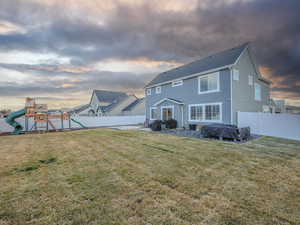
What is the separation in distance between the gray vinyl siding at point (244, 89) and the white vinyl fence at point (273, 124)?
922 millimetres

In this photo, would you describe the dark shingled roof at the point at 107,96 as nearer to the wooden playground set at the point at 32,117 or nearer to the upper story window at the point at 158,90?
the upper story window at the point at 158,90

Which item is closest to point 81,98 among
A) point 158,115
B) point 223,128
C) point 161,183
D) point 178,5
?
point 158,115

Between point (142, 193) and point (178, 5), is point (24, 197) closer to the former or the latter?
point (142, 193)

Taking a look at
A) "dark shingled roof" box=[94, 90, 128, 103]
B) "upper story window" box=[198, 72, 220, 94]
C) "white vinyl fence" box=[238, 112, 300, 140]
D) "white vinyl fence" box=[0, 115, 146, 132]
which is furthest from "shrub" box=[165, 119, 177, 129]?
"dark shingled roof" box=[94, 90, 128, 103]

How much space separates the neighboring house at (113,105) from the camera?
91.3 ft

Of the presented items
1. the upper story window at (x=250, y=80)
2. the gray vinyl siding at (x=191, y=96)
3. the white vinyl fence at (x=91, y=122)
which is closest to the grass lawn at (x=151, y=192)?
the gray vinyl siding at (x=191, y=96)

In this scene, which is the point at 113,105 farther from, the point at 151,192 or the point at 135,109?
the point at 151,192

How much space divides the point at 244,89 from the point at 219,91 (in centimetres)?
242

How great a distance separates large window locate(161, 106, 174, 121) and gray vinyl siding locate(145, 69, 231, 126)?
1.58 ft

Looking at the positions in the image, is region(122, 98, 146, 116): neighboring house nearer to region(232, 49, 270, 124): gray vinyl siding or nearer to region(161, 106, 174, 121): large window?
region(161, 106, 174, 121): large window

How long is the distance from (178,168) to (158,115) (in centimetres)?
1319

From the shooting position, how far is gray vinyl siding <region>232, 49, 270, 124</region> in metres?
11.0

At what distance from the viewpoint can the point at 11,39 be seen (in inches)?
402

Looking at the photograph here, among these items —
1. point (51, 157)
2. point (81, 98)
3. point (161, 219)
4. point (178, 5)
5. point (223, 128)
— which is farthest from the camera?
point (81, 98)
